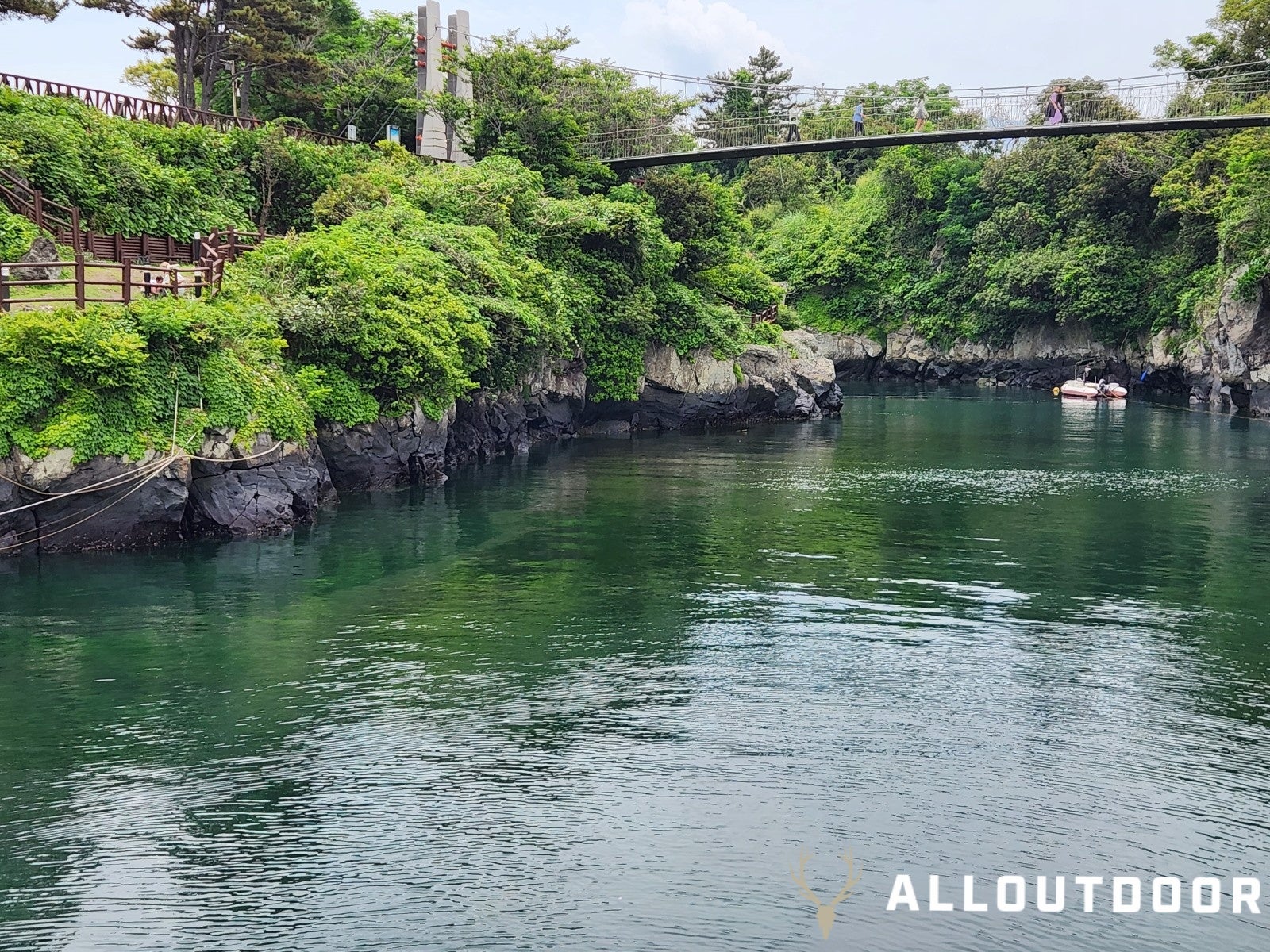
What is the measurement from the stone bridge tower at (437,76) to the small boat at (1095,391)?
3138cm

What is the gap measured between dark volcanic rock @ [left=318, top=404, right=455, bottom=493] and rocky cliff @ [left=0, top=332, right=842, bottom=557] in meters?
0.03

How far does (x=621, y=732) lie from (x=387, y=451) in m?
16.4

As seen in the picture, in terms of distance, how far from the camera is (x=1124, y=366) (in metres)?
64.7

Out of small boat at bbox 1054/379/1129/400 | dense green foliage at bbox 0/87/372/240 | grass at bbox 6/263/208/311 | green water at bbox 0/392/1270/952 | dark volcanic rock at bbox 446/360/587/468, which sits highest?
dense green foliage at bbox 0/87/372/240

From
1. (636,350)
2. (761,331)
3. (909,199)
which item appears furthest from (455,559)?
(909,199)

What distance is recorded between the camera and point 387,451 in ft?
93.1

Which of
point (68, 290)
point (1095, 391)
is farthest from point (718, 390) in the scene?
point (1095, 391)

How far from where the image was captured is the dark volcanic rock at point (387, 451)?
27.4 metres

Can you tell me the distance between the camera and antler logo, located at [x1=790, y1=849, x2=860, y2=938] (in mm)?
9570

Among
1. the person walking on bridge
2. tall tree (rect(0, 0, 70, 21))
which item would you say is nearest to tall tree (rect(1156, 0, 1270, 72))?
the person walking on bridge

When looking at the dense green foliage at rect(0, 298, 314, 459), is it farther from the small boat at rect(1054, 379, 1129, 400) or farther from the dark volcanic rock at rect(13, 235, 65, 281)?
the small boat at rect(1054, 379, 1129, 400)
